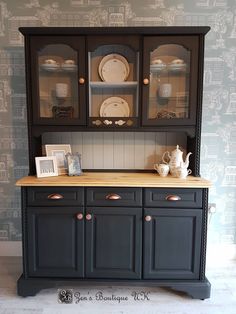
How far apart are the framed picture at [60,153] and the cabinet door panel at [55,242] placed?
0.40 m

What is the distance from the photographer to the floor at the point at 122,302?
175 cm

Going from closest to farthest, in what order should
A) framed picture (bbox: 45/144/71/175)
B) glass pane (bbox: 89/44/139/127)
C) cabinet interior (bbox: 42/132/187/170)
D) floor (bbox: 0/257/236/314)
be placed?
floor (bbox: 0/257/236/314)
glass pane (bbox: 89/44/139/127)
framed picture (bbox: 45/144/71/175)
cabinet interior (bbox: 42/132/187/170)

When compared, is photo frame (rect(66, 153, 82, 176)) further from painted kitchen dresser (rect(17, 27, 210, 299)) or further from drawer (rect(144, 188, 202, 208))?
drawer (rect(144, 188, 202, 208))

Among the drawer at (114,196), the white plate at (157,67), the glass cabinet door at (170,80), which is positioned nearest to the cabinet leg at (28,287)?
the drawer at (114,196)

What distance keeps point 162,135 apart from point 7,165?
1.49 meters

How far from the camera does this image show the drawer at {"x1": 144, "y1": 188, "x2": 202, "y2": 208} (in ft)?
5.90

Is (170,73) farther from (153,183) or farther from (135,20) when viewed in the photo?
(153,183)

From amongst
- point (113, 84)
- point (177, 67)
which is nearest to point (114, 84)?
point (113, 84)

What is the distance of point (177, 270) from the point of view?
1.84m

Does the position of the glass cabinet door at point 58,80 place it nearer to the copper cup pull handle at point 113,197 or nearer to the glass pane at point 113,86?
the glass pane at point 113,86

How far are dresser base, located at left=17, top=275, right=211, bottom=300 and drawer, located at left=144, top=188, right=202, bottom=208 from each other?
58 centimetres

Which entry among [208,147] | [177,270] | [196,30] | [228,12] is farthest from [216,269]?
[228,12]

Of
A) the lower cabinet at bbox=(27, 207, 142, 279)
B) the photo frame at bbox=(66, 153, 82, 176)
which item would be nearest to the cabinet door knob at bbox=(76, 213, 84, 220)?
the lower cabinet at bbox=(27, 207, 142, 279)

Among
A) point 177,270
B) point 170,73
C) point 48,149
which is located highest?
point 170,73
